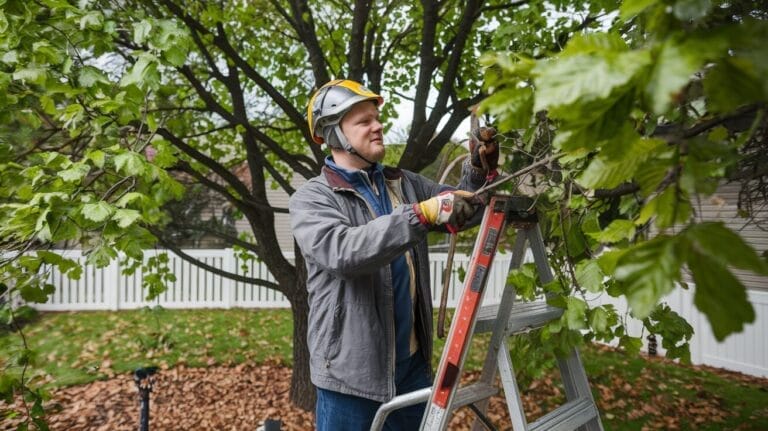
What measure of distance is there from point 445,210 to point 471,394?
703mm

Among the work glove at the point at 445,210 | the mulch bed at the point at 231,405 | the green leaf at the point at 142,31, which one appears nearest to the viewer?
the work glove at the point at 445,210

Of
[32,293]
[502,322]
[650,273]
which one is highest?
[650,273]

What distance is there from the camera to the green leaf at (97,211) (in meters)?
1.95

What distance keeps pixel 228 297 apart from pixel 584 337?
893 centimetres

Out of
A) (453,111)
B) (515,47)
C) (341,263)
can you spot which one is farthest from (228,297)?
(341,263)

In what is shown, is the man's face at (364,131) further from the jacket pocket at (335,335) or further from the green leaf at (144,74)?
the green leaf at (144,74)

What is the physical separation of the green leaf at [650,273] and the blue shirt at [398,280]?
154cm

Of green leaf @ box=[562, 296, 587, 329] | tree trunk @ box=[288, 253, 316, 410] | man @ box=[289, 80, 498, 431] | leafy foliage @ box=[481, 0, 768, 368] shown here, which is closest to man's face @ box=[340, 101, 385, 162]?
man @ box=[289, 80, 498, 431]

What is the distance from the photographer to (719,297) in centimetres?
67

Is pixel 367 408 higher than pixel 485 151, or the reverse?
pixel 485 151

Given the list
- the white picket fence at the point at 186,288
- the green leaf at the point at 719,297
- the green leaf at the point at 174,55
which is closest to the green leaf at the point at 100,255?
the green leaf at the point at 174,55

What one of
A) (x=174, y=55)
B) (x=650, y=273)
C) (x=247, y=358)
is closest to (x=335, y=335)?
(x=174, y=55)

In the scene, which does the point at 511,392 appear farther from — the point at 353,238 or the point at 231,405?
the point at 231,405

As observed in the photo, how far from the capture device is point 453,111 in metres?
4.31
